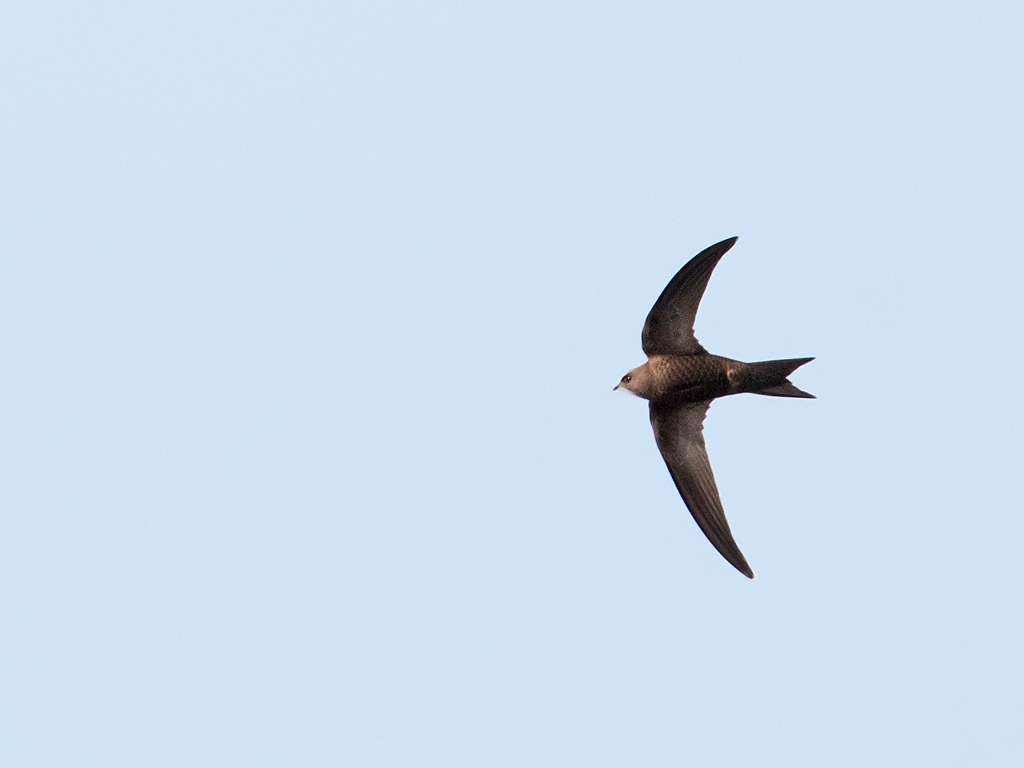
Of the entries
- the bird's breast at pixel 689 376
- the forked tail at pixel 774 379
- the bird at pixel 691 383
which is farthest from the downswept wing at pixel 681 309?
the forked tail at pixel 774 379

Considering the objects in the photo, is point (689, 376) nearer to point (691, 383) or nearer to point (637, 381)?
point (691, 383)

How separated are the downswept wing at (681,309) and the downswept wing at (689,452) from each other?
65 cm

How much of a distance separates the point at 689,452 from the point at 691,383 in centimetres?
81

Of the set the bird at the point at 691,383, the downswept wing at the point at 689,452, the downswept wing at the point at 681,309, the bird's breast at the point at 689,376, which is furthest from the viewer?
the downswept wing at the point at 689,452

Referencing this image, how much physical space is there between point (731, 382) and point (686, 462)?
1045 millimetres

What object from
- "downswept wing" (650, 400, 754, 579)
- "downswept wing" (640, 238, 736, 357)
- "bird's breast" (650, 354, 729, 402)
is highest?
"downswept wing" (640, 238, 736, 357)

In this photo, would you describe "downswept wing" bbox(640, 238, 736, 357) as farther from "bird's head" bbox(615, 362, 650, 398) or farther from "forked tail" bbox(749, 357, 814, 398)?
"forked tail" bbox(749, 357, 814, 398)

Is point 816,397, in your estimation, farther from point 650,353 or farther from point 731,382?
point 650,353

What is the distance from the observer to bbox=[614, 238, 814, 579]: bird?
44.6ft

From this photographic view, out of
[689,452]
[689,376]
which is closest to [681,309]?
[689,376]

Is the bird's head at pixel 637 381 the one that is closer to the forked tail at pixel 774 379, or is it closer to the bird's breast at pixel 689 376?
the bird's breast at pixel 689 376

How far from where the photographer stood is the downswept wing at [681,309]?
43.9ft

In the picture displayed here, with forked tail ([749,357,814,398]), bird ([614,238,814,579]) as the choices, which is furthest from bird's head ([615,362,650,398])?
forked tail ([749,357,814,398])

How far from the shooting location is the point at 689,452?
1433 centimetres
